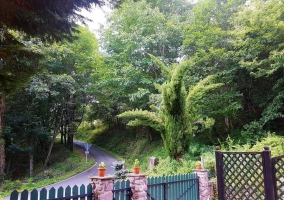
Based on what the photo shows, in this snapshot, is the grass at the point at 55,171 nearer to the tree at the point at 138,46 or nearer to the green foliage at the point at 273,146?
the tree at the point at 138,46

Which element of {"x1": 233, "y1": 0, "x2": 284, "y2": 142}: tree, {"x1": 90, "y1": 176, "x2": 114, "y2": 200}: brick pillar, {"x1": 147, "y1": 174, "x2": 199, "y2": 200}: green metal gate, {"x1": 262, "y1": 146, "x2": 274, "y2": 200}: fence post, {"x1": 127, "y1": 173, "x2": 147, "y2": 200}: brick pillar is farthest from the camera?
{"x1": 233, "y1": 0, "x2": 284, "y2": 142}: tree

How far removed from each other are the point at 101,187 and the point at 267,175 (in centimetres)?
214

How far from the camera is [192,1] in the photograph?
15766mm

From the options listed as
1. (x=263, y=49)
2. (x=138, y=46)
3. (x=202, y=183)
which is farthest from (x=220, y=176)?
(x=138, y=46)

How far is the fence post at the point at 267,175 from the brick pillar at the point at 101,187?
2.05 metres

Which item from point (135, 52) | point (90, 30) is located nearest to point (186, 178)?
point (135, 52)

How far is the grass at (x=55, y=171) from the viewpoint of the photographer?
10445mm

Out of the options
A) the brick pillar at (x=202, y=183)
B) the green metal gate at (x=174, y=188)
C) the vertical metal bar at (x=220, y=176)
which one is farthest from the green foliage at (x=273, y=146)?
the vertical metal bar at (x=220, y=176)

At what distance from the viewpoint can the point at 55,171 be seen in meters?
13.5

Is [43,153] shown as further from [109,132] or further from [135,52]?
[135,52]

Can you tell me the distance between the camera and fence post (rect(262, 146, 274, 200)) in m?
2.46

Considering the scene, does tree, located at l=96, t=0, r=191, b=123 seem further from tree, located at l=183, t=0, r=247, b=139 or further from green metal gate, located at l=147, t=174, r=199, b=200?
green metal gate, located at l=147, t=174, r=199, b=200

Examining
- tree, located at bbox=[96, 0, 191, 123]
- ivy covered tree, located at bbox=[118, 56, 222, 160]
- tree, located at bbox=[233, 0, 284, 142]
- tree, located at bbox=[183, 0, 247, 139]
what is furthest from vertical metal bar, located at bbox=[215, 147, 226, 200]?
tree, located at bbox=[96, 0, 191, 123]

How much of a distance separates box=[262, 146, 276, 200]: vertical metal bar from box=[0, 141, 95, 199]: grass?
9.67m
